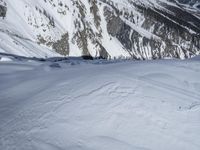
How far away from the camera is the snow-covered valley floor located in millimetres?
6680

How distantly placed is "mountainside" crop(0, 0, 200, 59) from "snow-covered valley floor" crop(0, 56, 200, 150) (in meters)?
36.9

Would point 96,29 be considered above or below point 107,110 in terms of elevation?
above

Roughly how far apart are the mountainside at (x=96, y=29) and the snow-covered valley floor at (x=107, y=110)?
3694cm

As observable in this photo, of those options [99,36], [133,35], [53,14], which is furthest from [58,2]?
[133,35]

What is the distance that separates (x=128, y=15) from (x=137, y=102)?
12253cm

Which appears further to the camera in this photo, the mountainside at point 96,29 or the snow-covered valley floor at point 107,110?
the mountainside at point 96,29

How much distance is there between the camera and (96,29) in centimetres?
11056

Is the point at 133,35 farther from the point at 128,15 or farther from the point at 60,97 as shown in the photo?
the point at 60,97

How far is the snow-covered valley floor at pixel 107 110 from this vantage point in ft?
21.9

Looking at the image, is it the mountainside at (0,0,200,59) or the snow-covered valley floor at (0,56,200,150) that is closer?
the snow-covered valley floor at (0,56,200,150)

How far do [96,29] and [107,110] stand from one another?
10374cm

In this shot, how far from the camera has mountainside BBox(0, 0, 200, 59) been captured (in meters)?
67.2

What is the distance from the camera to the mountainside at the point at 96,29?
67.2 metres

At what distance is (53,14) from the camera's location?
86875 millimetres
